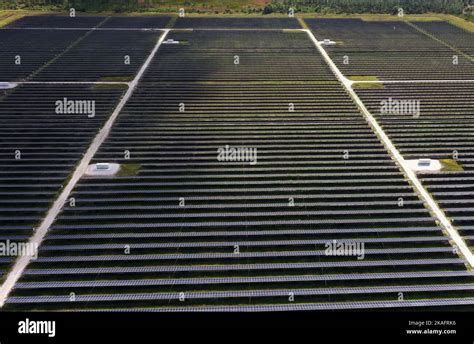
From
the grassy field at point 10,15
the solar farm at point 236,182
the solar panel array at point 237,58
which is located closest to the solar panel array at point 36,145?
the solar farm at point 236,182

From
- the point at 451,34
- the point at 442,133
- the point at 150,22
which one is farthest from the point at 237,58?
the point at 451,34

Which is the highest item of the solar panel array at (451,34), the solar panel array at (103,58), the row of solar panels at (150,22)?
the row of solar panels at (150,22)

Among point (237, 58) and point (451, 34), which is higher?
point (451, 34)

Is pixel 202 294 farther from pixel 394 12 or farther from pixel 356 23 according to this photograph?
pixel 394 12

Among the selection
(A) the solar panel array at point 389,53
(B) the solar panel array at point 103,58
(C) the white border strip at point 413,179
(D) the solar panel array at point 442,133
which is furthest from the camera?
(A) the solar panel array at point 389,53

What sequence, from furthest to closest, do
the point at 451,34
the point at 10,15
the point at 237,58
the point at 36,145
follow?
the point at 10,15 < the point at 451,34 < the point at 237,58 < the point at 36,145

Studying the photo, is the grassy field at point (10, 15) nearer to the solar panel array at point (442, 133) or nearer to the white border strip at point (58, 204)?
the white border strip at point (58, 204)

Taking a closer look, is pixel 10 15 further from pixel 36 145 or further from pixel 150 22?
pixel 36 145
